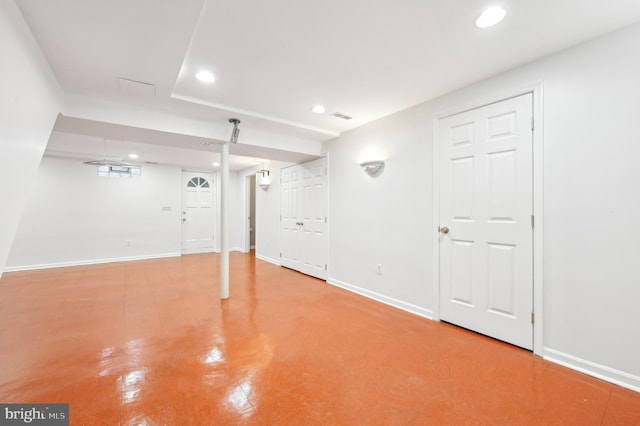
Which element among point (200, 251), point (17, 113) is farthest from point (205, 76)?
point (200, 251)

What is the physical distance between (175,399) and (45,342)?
1808 mm

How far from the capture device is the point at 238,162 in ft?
22.5

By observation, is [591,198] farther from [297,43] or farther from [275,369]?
[275,369]

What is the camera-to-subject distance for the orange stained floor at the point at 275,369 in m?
1.62

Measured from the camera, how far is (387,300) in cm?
354

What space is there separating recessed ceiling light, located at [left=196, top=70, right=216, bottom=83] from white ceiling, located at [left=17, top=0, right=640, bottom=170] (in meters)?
0.06

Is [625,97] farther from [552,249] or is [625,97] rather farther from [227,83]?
[227,83]

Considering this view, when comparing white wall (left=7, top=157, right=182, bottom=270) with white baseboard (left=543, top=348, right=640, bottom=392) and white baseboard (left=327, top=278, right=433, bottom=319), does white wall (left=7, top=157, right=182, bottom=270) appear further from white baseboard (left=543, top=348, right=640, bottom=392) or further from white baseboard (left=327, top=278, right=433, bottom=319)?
white baseboard (left=543, top=348, right=640, bottom=392)

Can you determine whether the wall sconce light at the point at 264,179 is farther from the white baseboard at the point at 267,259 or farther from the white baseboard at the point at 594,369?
the white baseboard at the point at 594,369

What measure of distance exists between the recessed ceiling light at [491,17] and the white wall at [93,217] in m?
7.42

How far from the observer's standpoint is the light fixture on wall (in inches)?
256

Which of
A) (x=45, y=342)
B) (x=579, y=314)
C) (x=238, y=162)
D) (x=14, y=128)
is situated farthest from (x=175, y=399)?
(x=238, y=162)

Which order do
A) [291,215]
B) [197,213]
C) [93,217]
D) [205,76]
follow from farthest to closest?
[197,213] < [93,217] < [291,215] < [205,76]

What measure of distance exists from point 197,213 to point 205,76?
5.90m
